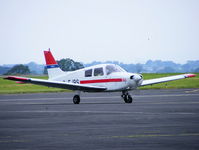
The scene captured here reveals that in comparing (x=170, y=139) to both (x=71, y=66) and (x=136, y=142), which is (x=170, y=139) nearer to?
(x=136, y=142)

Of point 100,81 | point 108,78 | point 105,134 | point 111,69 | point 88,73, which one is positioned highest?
point 111,69

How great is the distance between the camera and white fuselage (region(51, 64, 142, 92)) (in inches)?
1117

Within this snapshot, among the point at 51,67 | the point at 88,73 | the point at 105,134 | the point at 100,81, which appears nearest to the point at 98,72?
the point at 100,81

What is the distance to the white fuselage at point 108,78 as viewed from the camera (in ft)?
93.1

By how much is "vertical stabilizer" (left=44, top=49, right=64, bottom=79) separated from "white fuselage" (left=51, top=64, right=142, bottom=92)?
5.29 feet

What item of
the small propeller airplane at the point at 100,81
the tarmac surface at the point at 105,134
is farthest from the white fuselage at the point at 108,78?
the tarmac surface at the point at 105,134

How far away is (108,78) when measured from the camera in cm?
2944

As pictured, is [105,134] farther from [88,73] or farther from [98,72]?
[88,73]

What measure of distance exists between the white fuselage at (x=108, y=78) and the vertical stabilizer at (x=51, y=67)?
63.5 inches

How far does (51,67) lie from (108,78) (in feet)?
19.8

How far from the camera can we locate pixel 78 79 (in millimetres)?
31234

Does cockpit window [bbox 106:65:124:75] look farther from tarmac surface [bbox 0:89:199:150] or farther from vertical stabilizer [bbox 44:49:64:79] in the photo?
tarmac surface [bbox 0:89:199:150]

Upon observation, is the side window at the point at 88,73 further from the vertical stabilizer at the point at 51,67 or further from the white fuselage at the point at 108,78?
the vertical stabilizer at the point at 51,67

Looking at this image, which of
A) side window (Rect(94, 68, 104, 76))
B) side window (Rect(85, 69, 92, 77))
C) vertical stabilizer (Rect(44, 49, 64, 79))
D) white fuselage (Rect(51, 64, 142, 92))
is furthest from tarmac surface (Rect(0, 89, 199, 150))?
vertical stabilizer (Rect(44, 49, 64, 79))
